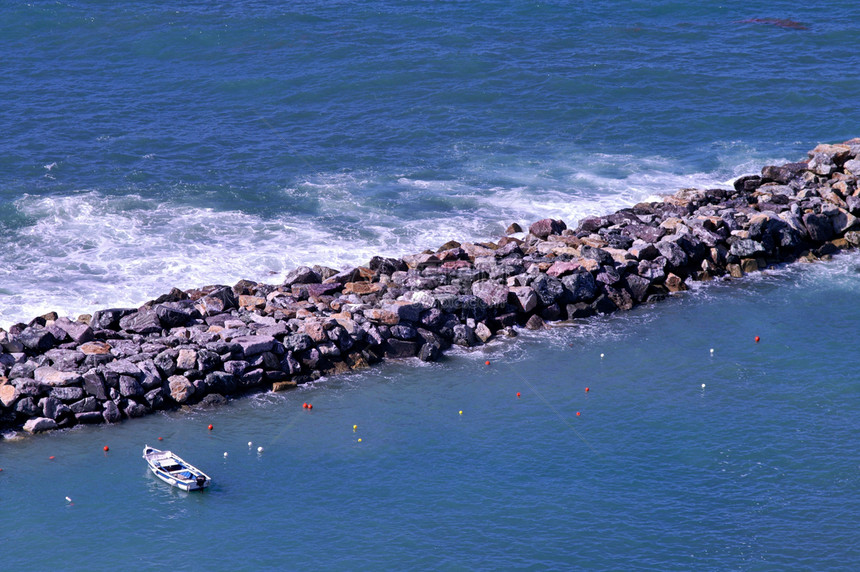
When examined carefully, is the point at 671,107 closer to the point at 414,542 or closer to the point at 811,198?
the point at 811,198

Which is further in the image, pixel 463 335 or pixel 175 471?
pixel 463 335

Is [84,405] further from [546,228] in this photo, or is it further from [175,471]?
[546,228]

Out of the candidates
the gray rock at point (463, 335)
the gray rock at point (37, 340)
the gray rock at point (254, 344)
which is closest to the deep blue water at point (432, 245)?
the gray rock at point (463, 335)

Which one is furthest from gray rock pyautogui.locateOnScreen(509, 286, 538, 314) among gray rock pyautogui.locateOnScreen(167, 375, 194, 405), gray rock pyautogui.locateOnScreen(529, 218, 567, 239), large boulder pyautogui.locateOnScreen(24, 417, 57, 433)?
large boulder pyautogui.locateOnScreen(24, 417, 57, 433)

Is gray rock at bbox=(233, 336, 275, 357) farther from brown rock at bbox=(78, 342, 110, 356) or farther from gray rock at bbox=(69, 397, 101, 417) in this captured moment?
gray rock at bbox=(69, 397, 101, 417)

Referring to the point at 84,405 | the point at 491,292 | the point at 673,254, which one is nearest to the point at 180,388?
the point at 84,405

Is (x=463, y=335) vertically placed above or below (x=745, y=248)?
below
